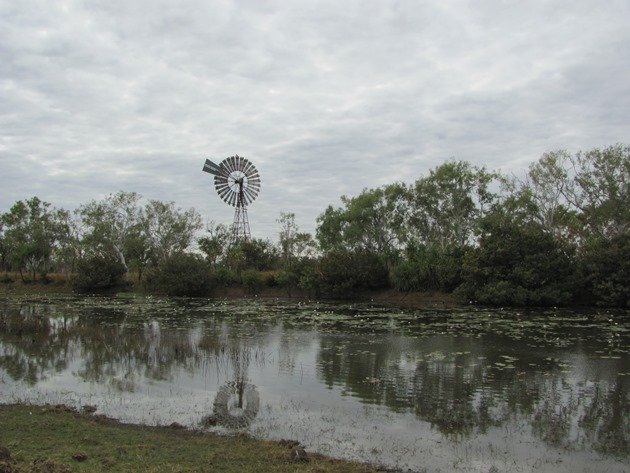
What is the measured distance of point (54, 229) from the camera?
73812 mm

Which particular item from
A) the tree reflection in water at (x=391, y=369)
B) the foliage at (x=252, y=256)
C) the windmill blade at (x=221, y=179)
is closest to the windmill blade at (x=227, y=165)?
the windmill blade at (x=221, y=179)

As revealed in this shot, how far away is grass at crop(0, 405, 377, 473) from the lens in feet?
22.0

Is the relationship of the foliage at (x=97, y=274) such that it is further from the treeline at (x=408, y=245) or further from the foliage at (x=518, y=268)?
the foliage at (x=518, y=268)

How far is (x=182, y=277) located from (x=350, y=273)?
1844 centimetres

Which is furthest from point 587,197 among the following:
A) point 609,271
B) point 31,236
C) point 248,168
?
point 31,236

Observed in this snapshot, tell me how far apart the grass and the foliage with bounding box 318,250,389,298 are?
4118cm

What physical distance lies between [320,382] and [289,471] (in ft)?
22.1

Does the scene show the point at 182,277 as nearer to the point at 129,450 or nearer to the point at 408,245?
the point at 408,245

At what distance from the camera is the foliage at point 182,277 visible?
5603 cm

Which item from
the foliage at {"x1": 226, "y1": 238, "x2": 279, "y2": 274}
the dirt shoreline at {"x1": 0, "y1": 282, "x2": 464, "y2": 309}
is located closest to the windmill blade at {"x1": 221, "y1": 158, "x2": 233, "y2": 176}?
the foliage at {"x1": 226, "y1": 238, "x2": 279, "y2": 274}

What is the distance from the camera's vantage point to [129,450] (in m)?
7.43

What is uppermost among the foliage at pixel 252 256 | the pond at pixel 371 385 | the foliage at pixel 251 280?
the foliage at pixel 252 256

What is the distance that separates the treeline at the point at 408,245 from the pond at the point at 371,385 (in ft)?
52.3

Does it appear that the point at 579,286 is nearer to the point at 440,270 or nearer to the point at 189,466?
the point at 440,270
